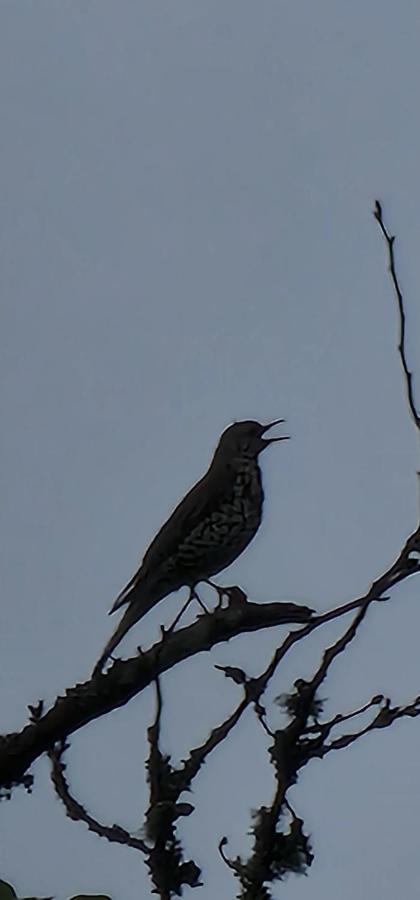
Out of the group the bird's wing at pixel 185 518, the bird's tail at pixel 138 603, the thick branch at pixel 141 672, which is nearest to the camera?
the thick branch at pixel 141 672

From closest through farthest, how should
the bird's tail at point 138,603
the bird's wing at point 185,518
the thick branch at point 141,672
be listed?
1. the thick branch at point 141,672
2. the bird's tail at point 138,603
3. the bird's wing at point 185,518

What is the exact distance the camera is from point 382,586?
8.80 ft

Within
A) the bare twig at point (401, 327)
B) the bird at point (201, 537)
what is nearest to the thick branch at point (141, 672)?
the bare twig at point (401, 327)

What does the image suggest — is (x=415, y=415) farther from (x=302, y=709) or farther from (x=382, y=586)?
(x=302, y=709)

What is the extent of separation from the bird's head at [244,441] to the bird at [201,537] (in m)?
0.11

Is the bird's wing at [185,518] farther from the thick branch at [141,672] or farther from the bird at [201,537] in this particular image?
the thick branch at [141,672]

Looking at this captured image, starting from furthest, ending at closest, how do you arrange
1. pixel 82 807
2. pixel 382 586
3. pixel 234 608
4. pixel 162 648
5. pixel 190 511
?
pixel 190 511 → pixel 234 608 → pixel 162 648 → pixel 82 807 → pixel 382 586

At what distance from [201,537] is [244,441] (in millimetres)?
934

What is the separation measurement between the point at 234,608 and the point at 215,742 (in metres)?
0.72

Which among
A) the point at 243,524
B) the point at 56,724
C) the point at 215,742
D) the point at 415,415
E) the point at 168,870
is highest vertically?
the point at 243,524

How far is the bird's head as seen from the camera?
6.61 m

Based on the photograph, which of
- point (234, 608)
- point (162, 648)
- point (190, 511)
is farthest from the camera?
point (190, 511)

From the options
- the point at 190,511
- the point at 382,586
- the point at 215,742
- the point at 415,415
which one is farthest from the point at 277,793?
the point at 190,511

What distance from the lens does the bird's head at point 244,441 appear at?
21.7ft
